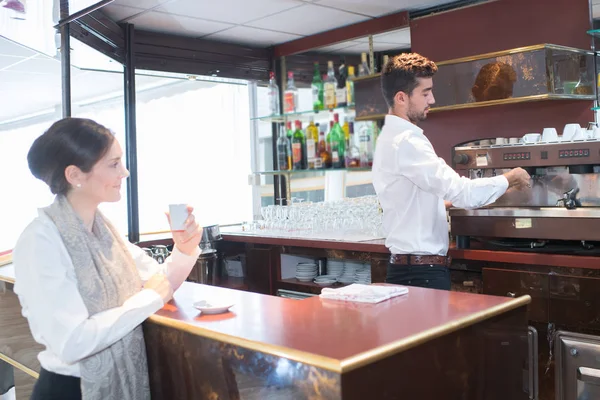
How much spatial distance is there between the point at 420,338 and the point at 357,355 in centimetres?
22

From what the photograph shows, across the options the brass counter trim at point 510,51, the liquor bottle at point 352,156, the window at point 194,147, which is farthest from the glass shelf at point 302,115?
the brass counter trim at point 510,51

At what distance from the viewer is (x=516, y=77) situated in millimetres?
3736

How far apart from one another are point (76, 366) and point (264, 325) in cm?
57

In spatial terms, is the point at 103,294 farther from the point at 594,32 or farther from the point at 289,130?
the point at 289,130

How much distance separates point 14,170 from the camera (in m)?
6.27

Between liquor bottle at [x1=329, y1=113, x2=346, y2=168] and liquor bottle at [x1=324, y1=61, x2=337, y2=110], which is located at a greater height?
liquor bottle at [x1=324, y1=61, x2=337, y2=110]

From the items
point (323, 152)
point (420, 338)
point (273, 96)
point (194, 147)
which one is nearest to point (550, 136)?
point (420, 338)

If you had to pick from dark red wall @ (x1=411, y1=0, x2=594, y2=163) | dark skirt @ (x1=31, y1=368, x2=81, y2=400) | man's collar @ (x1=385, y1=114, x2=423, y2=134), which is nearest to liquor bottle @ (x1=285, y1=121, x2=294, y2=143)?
dark red wall @ (x1=411, y1=0, x2=594, y2=163)

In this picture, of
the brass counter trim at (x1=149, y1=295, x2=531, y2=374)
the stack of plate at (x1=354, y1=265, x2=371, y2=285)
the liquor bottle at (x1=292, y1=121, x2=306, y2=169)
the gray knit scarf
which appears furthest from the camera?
the liquor bottle at (x1=292, y1=121, x2=306, y2=169)

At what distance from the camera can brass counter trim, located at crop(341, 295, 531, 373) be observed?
4.51 feet

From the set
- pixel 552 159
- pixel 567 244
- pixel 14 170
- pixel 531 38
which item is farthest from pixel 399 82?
pixel 14 170

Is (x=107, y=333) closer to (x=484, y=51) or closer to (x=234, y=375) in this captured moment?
(x=234, y=375)

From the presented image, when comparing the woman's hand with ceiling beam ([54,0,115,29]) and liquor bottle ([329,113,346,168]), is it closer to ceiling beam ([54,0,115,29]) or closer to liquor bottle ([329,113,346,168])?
ceiling beam ([54,0,115,29])

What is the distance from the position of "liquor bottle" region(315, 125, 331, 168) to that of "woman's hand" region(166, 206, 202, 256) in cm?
283
